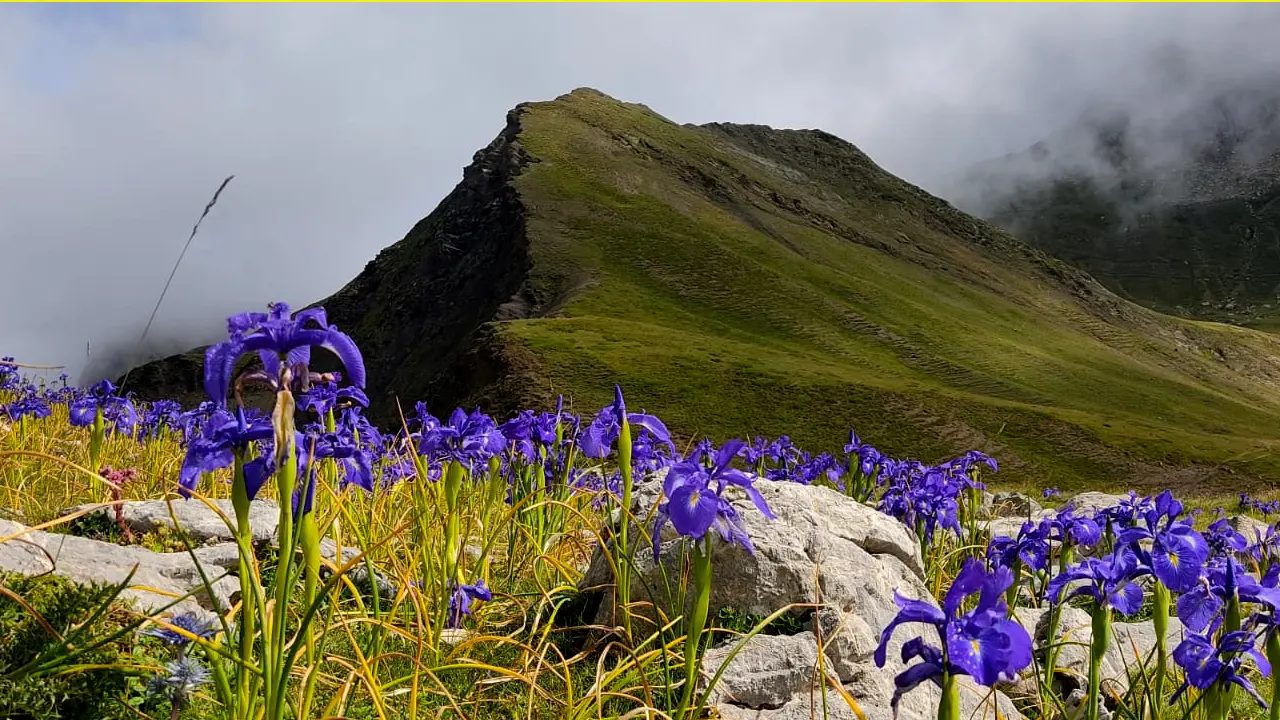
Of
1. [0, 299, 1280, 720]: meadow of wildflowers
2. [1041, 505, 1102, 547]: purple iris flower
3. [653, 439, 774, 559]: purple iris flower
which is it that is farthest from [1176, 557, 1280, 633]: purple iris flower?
[653, 439, 774, 559]: purple iris flower

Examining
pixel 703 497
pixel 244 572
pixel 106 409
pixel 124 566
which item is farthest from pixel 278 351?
pixel 106 409

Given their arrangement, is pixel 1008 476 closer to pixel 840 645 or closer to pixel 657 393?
pixel 657 393

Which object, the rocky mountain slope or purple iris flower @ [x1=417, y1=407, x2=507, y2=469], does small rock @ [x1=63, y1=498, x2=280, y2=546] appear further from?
the rocky mountain slope

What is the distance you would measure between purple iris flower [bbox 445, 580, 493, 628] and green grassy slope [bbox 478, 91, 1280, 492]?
3901cm

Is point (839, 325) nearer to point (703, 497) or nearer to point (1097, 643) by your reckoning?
point (1097, 643)

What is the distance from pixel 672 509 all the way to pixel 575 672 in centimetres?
147

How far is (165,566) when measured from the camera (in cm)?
355

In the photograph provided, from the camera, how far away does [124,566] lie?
3.26m

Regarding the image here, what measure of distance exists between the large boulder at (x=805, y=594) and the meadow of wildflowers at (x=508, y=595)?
9 centimetres

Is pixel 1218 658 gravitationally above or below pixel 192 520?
above

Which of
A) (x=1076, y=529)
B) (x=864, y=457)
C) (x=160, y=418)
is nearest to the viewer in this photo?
(x=1076, y=529)

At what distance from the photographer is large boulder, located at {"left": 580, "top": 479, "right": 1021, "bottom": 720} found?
3250mm

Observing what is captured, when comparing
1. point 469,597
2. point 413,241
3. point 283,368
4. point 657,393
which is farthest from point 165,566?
point 413,241

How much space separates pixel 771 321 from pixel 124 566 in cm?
6611
